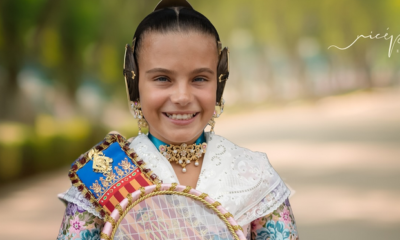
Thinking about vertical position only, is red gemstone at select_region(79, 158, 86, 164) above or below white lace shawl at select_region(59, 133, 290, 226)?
above

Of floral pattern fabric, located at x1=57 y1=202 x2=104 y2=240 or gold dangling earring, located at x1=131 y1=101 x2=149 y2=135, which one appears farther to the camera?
gold dangling earring, located at x1=131 y1=101 x2=149 y2=135

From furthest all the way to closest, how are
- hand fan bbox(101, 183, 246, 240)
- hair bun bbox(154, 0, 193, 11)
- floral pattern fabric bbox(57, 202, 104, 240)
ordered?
1. hair bun bbox(154, 0, 193, 11)
2. floral pattern fabric bbox(57, 202, 104, 240)
3. hand fan bbox(101, 183, 246, 240)

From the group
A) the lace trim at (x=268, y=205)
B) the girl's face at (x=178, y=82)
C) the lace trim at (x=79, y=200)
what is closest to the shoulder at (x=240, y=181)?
the lace trim at (x=268, y=205)

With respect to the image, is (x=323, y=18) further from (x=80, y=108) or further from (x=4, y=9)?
(x=4, y=9)

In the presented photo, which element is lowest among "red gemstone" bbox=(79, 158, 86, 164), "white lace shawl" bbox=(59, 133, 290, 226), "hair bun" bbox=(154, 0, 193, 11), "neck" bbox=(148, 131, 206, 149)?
"white lace shawl" bbox=(59, 133, 290, 226)

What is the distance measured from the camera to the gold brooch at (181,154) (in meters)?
1.59

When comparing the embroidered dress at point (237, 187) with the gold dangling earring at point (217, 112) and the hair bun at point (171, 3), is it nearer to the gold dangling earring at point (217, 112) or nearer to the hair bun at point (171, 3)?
the gold dangling earring at point (217, 112)

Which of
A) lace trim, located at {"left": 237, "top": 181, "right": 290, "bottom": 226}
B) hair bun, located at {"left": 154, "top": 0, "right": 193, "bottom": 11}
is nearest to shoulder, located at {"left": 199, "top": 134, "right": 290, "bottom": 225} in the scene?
lace trim, located at {"left": 237, "top": 181, "right": 290, "bottom": 226}

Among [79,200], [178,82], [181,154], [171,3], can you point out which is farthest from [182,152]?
[171,3]

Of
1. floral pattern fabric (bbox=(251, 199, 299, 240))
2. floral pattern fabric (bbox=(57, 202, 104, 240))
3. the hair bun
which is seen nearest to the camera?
floral pattern fabric (bbox=(57, 202, 104, 240))

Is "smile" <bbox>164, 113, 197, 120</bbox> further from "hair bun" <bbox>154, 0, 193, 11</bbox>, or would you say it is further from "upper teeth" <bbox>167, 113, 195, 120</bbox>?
"hair bun" <bbox>154, 0, 193, 11</bbox>

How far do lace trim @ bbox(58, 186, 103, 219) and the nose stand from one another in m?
0.41

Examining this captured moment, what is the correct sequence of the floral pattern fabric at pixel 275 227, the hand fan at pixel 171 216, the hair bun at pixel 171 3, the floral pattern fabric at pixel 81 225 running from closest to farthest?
the hand fan at pixel 171 216 → the floral pattern fabric at pixel 81 225 → the floral pattern fabric at pixel 275 227 → the hair bun at pixel 171 3

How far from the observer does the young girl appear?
4.84ft
